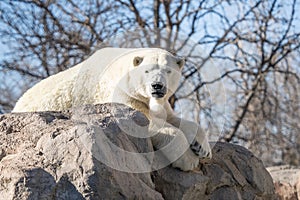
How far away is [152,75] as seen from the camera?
4297mm

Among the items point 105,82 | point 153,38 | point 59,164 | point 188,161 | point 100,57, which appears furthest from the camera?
point 153,38

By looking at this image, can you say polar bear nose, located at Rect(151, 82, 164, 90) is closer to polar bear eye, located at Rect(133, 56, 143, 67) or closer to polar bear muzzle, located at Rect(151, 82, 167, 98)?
polar bear muzzle, located at Rect(151, 82, 167, 98)

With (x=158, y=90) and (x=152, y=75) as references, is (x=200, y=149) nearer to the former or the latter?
(x=158, y=90)

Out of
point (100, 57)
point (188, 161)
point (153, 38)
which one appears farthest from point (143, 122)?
point (153, 38)

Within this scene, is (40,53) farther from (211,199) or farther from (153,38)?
(211,199)

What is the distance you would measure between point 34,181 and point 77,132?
40 centimetres

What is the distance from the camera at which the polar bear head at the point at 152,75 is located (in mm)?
4238

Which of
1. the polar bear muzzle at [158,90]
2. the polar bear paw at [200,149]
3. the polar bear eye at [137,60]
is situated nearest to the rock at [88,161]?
the polar bear paw at [200,149]

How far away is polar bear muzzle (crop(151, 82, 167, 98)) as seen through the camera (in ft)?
13.8

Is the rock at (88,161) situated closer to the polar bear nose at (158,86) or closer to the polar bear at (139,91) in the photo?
the polar bear at (139,91)

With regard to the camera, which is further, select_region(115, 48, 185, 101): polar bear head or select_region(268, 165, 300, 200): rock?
select_region(268, 165, 300, 200): rock

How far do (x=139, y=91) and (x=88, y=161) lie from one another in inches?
54.5

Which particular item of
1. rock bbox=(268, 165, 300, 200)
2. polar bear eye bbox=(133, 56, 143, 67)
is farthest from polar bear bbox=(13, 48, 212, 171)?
rock bbox=(268, 165, 300, 200)

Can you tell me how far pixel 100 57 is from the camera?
5191 mm
